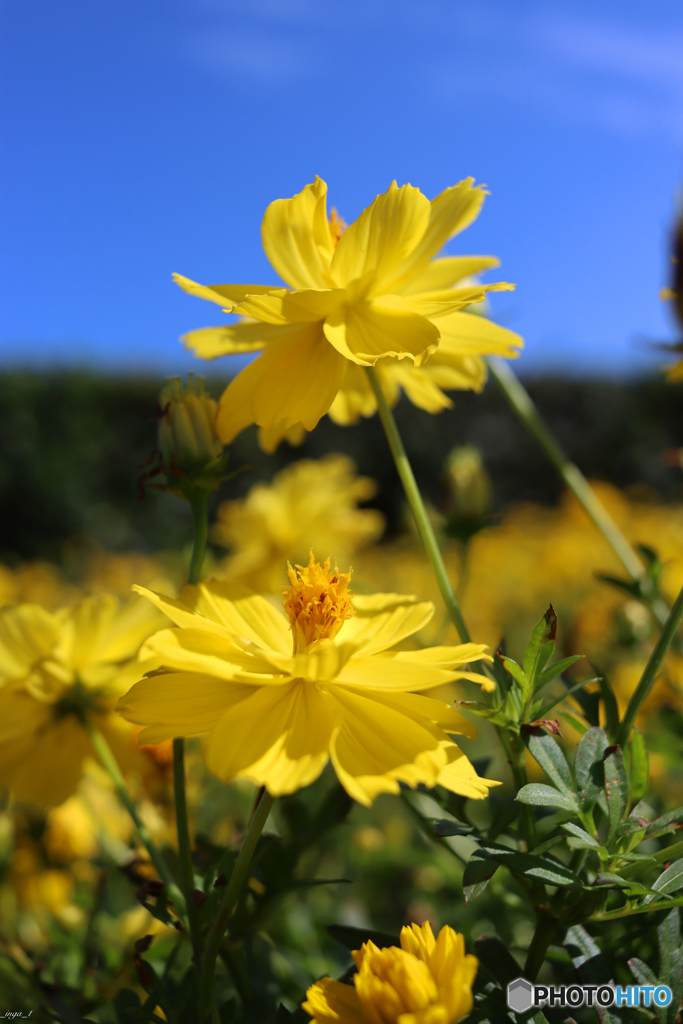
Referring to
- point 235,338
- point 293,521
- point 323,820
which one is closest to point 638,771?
point 323,820

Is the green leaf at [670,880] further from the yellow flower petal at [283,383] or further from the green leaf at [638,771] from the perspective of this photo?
the yellow flower petal at [283,383]

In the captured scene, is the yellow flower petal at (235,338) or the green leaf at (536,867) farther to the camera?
the yellow flower petal at (235,338)

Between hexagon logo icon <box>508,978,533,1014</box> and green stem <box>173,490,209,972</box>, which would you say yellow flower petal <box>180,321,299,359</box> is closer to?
green stem <box>173,490,209,972</box>

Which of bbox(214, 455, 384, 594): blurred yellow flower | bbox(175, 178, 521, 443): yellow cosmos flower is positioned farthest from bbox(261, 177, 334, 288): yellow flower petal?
bbox(214, 455, 384, 594): blurred yellow flower

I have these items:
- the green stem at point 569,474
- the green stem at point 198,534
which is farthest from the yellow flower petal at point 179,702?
the green stem at point 569,474

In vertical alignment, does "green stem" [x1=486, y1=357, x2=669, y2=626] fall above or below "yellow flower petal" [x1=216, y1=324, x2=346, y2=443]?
below

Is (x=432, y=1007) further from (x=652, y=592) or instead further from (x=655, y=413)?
(x=655, y=413)

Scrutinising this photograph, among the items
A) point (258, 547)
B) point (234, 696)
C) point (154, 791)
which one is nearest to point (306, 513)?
point (258, 547)
